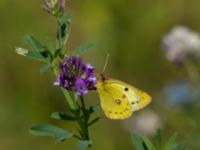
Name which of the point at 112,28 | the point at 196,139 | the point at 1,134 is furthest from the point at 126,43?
the point at 196,139

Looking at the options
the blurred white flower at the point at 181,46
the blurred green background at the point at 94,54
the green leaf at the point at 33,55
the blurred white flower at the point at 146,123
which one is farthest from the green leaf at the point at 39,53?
the blurred green background at the point at 94,54

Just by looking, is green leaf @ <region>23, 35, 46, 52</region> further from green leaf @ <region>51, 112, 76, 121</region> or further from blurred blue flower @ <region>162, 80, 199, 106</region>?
blurred blue flower @ <region>162, 80, 199, 106</region>

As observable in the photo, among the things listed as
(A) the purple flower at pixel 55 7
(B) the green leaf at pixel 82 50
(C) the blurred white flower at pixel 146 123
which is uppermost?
(A) the purple flower at pixel 55 7

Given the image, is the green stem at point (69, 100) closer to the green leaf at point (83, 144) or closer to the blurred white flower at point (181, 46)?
the green leaf at point (83, 144)

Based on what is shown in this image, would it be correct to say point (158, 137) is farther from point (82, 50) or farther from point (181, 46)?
point (181, 46)

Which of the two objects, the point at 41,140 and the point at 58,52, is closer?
the point at 58,52

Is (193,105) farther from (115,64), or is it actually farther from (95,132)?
(115,64)

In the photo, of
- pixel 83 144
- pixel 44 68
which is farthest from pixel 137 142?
pixel 44 68

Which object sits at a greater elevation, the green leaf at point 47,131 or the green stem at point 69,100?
the green stem at point 69,100
